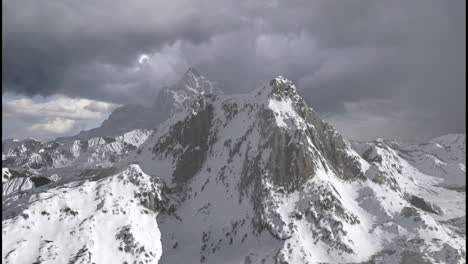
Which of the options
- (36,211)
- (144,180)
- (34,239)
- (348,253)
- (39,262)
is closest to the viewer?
(39,262)

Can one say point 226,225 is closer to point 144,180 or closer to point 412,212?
point 144,180

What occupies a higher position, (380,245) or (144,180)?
(144,180)

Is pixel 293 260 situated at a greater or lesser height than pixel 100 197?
lesser

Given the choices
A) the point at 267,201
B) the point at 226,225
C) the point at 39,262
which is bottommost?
the point at 39,262

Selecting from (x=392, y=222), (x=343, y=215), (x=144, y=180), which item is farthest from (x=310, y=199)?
(x=144, y=180)

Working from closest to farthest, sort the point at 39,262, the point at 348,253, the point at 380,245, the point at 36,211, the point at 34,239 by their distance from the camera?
the point at 39,262 → the point at 34,239 → the point at 36,211 → the point at 348,253 → the point at 380,245

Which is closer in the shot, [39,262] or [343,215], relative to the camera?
[39,262]

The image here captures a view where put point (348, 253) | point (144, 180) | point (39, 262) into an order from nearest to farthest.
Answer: point (39, 262) → point (348, 253) → point (144, 180)

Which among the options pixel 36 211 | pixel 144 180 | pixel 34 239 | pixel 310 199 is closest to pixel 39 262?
pixel 34 239

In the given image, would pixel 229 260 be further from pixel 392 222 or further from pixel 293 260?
pixel 392 222
